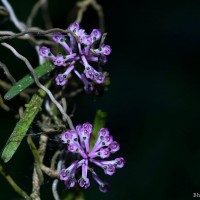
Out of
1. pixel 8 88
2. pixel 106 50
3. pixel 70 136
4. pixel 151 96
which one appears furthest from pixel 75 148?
pixel 151 96

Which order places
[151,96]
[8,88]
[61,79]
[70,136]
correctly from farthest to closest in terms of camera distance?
[151,96]
[8,88]
[61,79]
[70,136]

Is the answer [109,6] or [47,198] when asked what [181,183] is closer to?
[47,198]

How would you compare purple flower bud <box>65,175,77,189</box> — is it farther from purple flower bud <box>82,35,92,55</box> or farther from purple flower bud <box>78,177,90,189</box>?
purple flower bud <box>82,35,92,55</box>

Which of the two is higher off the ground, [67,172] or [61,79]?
[61,79]

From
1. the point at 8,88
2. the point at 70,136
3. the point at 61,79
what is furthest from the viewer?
the point at 8,88

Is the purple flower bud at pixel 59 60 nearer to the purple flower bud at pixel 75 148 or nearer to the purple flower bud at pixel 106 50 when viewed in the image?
the purple flower bud at pixel 106 50

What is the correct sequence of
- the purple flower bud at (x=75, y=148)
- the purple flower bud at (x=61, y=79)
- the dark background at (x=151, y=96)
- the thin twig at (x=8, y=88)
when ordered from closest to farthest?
1. the purple flower bud at (x=75, y=148)
2. the purple flower bud at (x=61, y=79)
3. the thin twig at (x=8, y=88)
4. the dark background at (x=151, y=96)

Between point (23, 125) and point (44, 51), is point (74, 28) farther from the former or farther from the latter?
point (23, 125)

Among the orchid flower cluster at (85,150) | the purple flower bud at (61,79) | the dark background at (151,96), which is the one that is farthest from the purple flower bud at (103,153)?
the dark background at (151,96)
